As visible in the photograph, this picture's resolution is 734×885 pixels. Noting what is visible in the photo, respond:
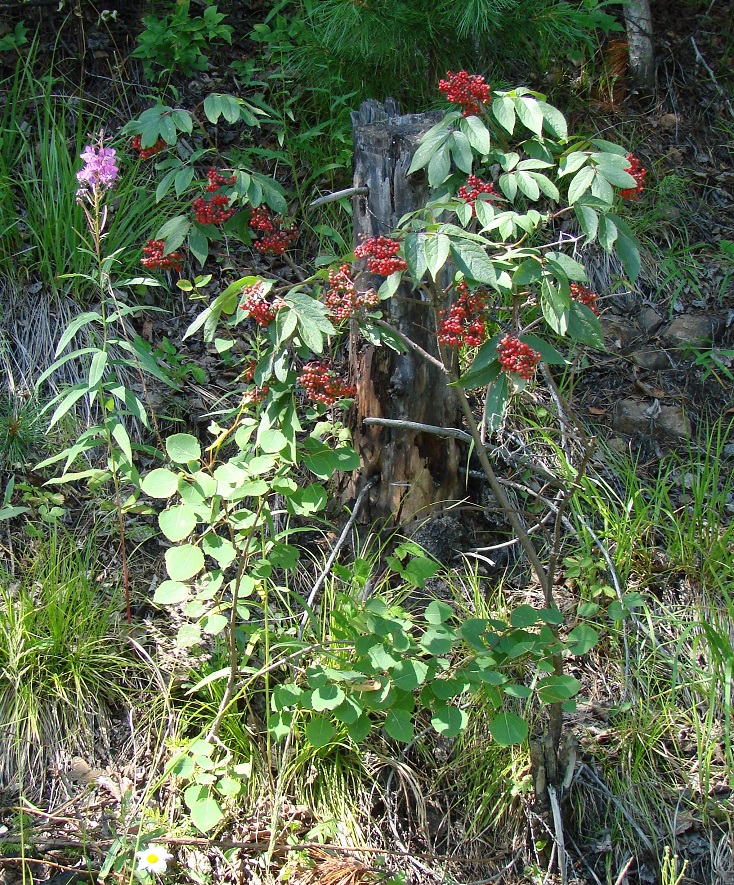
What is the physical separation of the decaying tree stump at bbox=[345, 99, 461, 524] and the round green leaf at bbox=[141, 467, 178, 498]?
825mm

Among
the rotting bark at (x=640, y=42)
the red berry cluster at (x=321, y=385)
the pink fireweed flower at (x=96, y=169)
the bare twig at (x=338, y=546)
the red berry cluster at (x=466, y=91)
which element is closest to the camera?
the red berry cluster at (x=321, y=385)

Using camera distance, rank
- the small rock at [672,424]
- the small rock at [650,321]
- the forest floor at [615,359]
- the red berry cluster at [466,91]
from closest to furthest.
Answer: the red berry cluster at [466,91], the forest floor at [615,359], the small rock at [672,424], the small rock at [650,321]

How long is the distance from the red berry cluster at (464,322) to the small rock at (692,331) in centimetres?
177

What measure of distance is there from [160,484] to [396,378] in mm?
916

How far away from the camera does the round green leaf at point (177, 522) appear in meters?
1.86

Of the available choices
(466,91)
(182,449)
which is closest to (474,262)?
(466,91)

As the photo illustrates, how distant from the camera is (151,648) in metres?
2.56

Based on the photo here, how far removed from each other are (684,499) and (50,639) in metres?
2.16

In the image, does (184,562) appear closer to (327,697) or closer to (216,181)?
(327,697)

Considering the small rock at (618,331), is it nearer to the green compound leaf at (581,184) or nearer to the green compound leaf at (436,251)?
the green compound leaf at (581,184)

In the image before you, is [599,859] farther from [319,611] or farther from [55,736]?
[55,736]

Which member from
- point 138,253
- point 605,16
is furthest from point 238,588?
point 605,16

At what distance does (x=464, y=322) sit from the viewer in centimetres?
196

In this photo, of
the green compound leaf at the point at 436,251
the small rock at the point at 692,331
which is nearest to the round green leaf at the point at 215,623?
the green compound leaf at the point at 436,251
